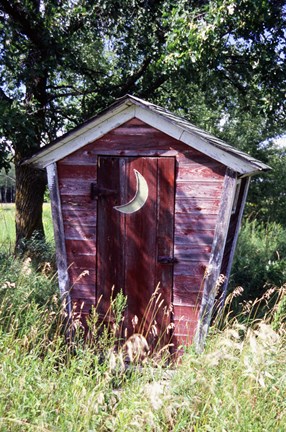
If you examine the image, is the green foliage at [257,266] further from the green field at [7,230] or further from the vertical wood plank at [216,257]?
the green field at [7,230]

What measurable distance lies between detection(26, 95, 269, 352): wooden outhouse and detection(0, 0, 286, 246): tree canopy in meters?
2.07

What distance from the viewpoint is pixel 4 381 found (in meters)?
3.25

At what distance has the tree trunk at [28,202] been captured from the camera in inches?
330

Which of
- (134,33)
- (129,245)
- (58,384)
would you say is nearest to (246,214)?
(134,33)

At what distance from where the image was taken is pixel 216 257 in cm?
479

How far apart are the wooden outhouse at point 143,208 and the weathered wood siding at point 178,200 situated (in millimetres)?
11

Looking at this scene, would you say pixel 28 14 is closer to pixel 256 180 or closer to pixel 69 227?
pixel 69 227

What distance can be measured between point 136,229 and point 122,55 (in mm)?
5726

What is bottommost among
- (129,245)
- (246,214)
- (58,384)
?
(246,214)

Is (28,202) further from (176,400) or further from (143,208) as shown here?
(176,400)

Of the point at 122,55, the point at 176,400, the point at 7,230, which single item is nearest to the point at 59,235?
the point at 176,400

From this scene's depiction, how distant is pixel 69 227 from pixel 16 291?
3.23ft

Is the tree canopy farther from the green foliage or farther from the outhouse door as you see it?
the green foliage

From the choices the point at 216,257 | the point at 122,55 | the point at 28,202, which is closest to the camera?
the point at 216,257
